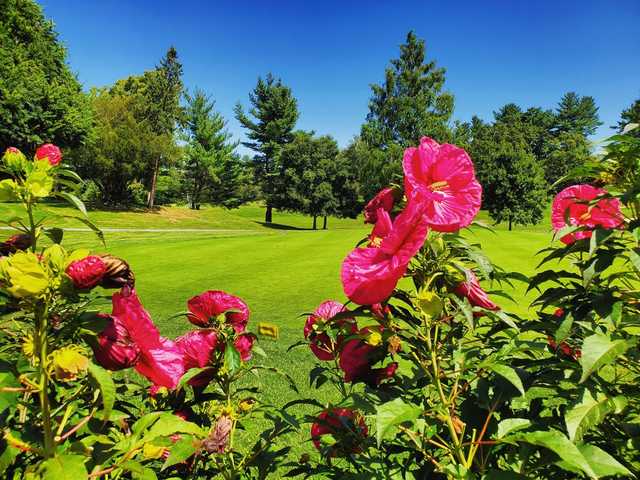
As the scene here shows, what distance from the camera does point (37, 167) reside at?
2.27 ft

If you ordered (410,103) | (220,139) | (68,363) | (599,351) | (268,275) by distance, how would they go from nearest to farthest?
(68,363)
(599,351)
(268,275)
(410,103)
(220,139)

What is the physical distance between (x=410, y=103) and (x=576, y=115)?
118 ft

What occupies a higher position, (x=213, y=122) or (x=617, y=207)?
(x=213, y=122)

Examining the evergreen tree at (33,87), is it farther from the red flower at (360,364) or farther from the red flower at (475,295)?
the red flower at (475,295)

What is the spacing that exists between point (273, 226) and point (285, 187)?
11.3ft

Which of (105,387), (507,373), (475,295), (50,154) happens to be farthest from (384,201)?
(50,154)

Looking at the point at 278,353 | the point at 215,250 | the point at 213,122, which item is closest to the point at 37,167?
the point at 278,353

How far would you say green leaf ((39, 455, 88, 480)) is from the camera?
60 cm

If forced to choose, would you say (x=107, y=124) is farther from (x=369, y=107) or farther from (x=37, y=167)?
(x=37, y=167)

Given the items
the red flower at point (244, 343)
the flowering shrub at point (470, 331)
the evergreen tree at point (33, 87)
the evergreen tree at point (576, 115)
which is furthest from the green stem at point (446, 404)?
the evergreen tree at point (576, 115)

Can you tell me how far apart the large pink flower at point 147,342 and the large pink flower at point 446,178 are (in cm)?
55

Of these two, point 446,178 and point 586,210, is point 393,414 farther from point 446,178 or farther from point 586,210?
point 586,210

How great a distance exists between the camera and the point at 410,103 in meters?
27.8

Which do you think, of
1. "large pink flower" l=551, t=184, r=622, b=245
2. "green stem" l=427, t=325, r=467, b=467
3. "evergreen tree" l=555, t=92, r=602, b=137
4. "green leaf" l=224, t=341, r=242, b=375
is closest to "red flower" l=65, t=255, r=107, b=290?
"green leaf" l=224, t=341, r=242, b=375
